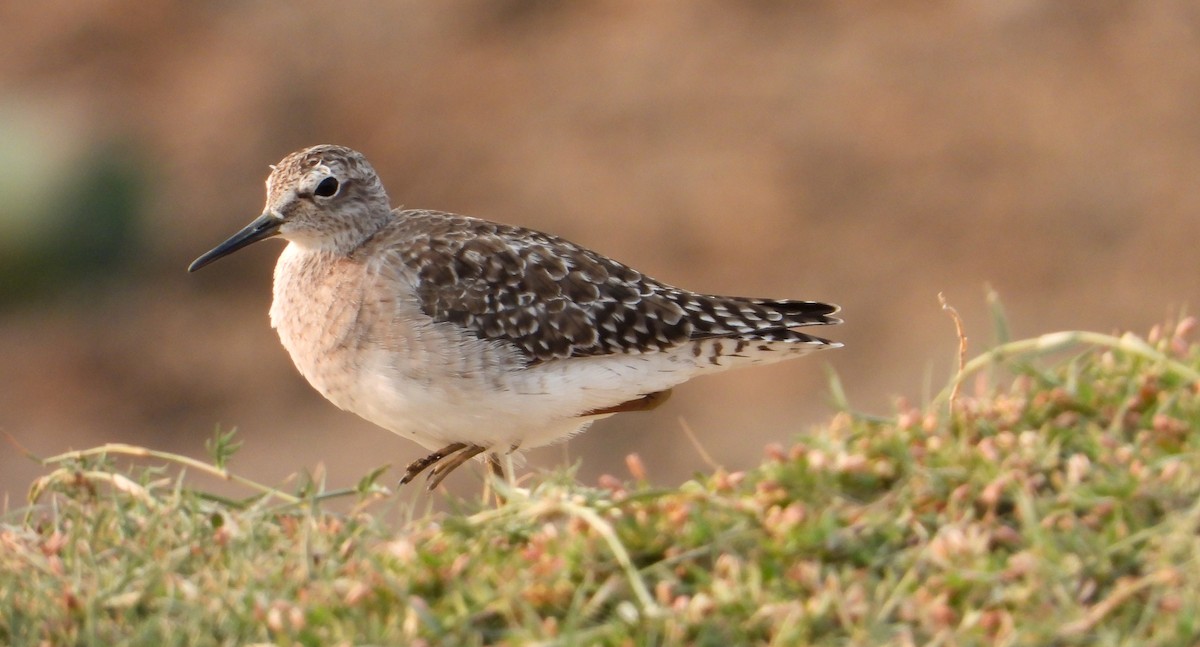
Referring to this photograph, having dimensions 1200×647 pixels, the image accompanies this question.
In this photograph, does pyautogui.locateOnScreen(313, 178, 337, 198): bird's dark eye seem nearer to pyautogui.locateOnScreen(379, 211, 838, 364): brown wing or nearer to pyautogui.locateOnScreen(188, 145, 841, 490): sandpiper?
pyautogui.locateOnScreen(188, 145, 841, 490): sandpiper

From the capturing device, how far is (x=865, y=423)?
187 inches

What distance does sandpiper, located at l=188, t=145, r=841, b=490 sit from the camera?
7.73 m

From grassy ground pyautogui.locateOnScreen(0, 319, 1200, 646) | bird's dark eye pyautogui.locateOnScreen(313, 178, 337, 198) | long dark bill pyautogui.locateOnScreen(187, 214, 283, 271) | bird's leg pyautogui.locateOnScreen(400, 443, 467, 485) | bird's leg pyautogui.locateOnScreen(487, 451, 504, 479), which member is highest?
bird's dark eye pyautogui.locateOnScreen(313, 178, 337, 198)

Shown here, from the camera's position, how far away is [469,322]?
26.3 ft

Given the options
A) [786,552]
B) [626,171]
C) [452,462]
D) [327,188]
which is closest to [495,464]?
[452,462]

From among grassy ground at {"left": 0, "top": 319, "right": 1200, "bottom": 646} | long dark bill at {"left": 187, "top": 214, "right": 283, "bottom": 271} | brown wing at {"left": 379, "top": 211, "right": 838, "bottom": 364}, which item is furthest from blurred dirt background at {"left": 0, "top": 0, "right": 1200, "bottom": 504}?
grassy ground at {"left": 0, "top": 319, "right": 1200, "bottom": 646}

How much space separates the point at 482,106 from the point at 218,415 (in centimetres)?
612

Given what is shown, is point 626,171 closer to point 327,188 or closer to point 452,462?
point 327,188

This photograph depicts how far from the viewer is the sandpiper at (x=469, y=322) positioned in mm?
7734

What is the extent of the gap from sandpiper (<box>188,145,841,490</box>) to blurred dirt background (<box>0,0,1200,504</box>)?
9285 millimetres

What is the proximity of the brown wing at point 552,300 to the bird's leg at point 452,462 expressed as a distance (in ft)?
1.68

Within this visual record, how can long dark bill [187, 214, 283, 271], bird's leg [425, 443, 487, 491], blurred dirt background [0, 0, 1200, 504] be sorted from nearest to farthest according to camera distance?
1. bird's leg [425, 443, 487, 491]
2. long dark bill [187, 214, 283, 271]
3. blurred dirt background [0, 0, 1200, 504]

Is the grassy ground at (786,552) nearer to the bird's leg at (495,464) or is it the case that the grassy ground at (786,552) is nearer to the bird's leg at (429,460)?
the bird's leg at (429,460)

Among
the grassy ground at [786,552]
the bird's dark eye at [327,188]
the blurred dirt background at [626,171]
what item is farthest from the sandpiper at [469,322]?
the blurred dirt background at [626,171]
